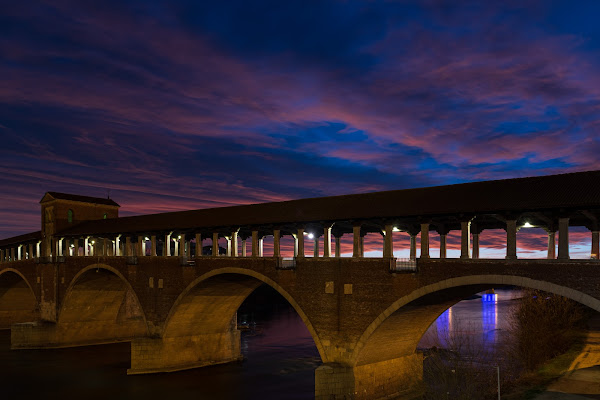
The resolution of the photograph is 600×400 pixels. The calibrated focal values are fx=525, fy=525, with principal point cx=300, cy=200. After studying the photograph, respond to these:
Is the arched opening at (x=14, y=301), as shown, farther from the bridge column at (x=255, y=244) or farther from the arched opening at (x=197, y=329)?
the bridge column at (x=255, y=244)

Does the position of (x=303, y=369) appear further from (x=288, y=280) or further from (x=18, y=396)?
(x=18, y=396)

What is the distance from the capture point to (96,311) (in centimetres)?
5556

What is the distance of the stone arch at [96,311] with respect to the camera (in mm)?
52594

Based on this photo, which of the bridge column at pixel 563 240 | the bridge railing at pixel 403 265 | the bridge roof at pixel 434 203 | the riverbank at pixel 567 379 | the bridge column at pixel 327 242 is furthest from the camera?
the bridge column at pixel 327 242

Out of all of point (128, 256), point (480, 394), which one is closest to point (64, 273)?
point (128, 256)

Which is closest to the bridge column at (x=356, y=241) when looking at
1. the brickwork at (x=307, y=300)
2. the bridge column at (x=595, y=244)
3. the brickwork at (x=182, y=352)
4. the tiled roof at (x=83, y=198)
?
the brickwork at (x=307, y=300)

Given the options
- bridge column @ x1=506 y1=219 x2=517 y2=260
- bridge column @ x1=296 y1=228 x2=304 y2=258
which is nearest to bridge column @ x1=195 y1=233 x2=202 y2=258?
bridge column @ x1=296 y1=228 x2=304 y2=258

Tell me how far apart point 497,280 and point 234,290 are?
76.8ft

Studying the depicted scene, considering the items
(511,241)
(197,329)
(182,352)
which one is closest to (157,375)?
(182,352)

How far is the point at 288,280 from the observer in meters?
31.8

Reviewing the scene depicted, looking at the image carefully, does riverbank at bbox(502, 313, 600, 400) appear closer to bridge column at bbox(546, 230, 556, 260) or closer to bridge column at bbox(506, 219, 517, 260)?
bridge column at bbox(546, 230, 556, 260)

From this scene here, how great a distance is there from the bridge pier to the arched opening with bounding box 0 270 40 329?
184 ft

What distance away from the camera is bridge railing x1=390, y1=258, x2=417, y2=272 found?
2608 cm

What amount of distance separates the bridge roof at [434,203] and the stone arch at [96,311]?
639 inches
